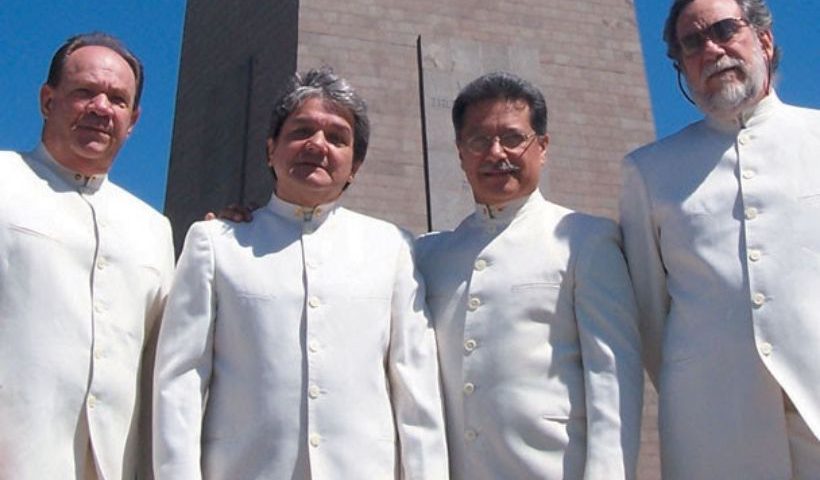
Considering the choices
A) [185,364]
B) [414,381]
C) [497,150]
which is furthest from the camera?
[497,150]

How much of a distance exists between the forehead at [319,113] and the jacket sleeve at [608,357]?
802 millimetres

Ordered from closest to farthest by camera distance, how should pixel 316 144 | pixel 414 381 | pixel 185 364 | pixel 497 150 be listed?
pixel 185 364 < pixel 414 381 < pixel 316 144 < pixel 497 150

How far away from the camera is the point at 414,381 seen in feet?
9.39

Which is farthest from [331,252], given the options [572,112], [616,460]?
[572,112]

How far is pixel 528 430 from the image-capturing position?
9.24 feet

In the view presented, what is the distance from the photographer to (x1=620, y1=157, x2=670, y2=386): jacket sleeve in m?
3.05

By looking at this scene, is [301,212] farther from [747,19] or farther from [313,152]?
[747,19]

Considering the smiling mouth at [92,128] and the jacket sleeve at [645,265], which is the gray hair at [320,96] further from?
the jacket sleeve at [645,265]

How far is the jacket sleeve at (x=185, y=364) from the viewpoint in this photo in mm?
2637

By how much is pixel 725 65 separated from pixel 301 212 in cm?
131

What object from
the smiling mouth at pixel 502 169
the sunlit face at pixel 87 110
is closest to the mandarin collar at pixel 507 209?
the smiling mouth at pixel 502 169

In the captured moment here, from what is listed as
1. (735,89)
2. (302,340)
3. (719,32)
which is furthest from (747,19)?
(302,340)

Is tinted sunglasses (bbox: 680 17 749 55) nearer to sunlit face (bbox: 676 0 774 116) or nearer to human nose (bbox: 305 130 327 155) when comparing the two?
sunlit face (bbox: 676 0 774 116)

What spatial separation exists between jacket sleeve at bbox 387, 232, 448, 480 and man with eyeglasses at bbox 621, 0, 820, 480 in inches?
25.1
